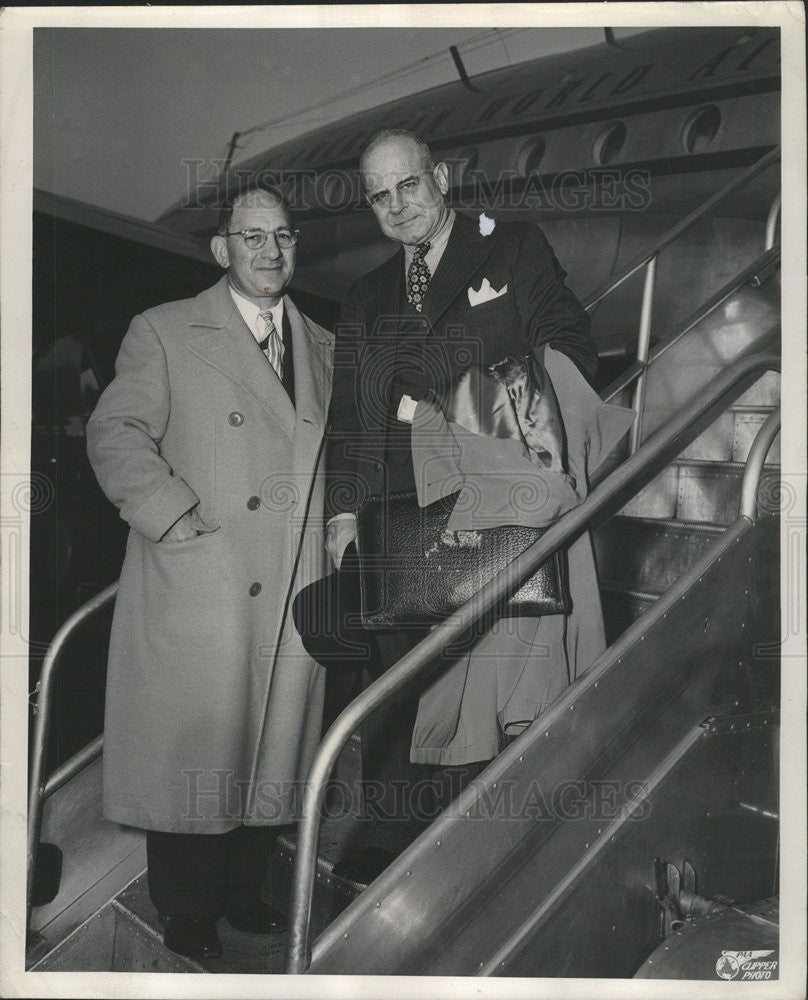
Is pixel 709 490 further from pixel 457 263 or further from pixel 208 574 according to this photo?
pixel 208 574

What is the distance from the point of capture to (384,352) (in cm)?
209

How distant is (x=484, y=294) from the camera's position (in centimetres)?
204

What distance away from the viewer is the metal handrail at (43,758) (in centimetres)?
200

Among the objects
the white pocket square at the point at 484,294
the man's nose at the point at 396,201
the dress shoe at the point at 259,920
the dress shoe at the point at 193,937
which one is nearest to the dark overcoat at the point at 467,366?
the white pocket square at the point at 484,294

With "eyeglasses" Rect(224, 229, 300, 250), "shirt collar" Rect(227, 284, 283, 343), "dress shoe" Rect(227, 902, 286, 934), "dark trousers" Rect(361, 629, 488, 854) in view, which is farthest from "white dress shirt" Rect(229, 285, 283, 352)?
"dress shoe" Rect(227, 902, 286, 934)

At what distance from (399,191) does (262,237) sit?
339 mm

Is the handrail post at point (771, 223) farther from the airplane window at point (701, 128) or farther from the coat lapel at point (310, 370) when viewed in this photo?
the coat lapel at point (310, 370)

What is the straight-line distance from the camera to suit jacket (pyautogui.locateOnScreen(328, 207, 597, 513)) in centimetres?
201

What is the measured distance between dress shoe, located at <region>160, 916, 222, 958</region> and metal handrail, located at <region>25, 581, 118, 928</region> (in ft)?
1.12

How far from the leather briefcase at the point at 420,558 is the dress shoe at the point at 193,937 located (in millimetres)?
781

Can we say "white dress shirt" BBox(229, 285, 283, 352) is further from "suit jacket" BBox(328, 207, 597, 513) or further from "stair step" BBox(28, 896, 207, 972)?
"stair step" BBox(28, 896, 207, 972)

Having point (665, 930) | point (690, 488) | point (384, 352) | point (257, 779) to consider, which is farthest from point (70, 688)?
point (690, 488)

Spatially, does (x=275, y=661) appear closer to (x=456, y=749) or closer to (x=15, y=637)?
(x=456, y=749)

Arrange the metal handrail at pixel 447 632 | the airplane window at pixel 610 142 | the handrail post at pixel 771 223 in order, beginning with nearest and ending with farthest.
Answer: the metal handrail at pixel 447 632 → the handrail post at pixel 771 223 → the airplane window at pixel 610 142
